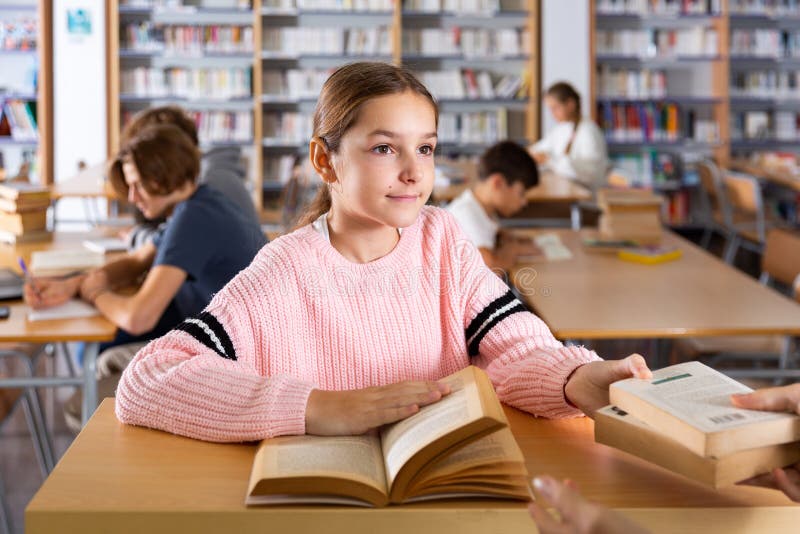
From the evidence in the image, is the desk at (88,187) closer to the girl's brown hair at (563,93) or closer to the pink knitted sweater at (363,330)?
the girl's brown hair at (563,93)

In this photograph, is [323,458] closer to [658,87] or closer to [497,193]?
[497,193]

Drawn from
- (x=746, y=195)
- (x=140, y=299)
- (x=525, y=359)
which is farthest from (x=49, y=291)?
(x=746, y=195)

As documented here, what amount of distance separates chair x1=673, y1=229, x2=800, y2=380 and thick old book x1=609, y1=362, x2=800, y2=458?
5.82ft

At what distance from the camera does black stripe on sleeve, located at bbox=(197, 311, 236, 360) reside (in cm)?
144

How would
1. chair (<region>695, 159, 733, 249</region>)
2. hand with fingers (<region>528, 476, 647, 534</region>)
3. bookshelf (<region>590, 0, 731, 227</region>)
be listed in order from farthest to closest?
bookshelf (<region>590, 0, 731, 227</region>), chair (<region>695, 159, 733, 249</region>), hand with fingers (<region>528, 476, 647, 534</region>)

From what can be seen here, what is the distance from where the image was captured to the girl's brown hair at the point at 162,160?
2861 mm

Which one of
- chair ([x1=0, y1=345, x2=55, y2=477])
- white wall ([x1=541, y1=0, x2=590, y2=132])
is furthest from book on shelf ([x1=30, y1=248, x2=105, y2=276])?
white wall ([x1=541, y1=0, x2=590, y2=132])

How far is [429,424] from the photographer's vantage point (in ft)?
3.90

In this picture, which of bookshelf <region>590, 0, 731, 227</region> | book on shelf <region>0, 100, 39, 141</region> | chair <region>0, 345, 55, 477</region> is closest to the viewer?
chair <region>0, 345, 55, 477</region>

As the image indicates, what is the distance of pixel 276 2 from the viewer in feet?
25.5

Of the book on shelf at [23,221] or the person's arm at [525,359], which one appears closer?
the person's arm at [525,359]

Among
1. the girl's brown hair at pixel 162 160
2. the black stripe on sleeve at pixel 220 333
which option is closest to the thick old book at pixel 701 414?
the black stripe on sleeve at pixel 220 333

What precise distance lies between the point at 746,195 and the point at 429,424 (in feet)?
16.8

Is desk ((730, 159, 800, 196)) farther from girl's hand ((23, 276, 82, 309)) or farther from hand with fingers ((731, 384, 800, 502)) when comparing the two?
hand with fingers ((731, 384, 800, 502))
